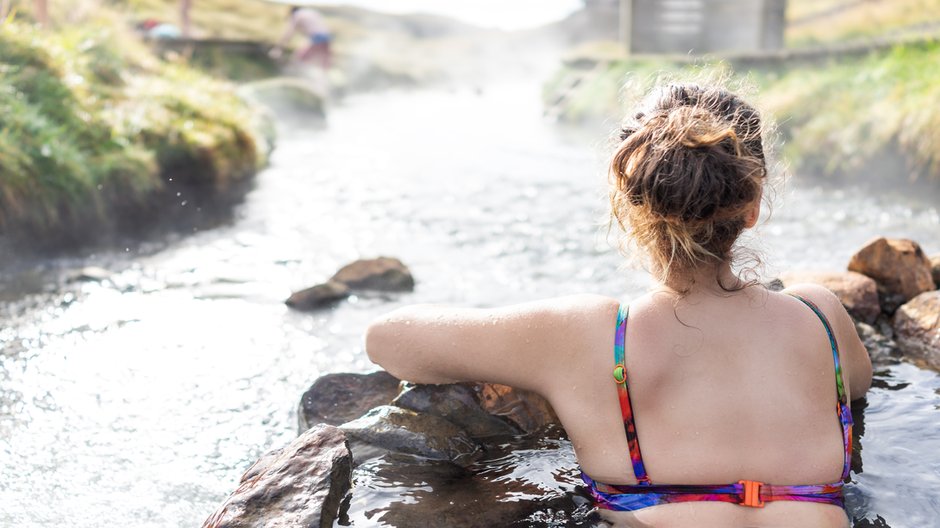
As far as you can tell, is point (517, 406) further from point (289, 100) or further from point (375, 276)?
point (289, 100)

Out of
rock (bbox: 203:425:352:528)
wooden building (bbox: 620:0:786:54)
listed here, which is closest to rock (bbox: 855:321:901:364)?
rock (bbox: 203:425:352:528)

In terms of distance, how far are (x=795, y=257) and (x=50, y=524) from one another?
5.14 m

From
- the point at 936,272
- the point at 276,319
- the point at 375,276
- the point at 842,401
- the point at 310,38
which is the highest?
the point at 310,38

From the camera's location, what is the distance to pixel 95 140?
6.95m

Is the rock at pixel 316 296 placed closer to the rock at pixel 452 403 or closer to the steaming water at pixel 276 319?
the steaming water at pixel 276 319

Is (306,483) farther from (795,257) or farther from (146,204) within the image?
(146,204)

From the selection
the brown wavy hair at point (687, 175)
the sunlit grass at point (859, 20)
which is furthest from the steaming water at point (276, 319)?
the sunlit grass at point (859, 20)

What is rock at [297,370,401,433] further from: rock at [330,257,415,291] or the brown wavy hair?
rock at [330,257,415,291]

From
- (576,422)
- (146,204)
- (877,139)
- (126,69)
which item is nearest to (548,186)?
(877,139)

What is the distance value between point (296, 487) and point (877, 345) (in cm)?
279

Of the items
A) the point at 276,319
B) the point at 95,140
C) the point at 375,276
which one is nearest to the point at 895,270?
the point at 375,276

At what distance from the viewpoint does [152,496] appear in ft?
9.14

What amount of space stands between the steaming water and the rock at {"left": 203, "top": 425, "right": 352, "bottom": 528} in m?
0.19

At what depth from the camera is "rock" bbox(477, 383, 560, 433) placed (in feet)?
9.79
